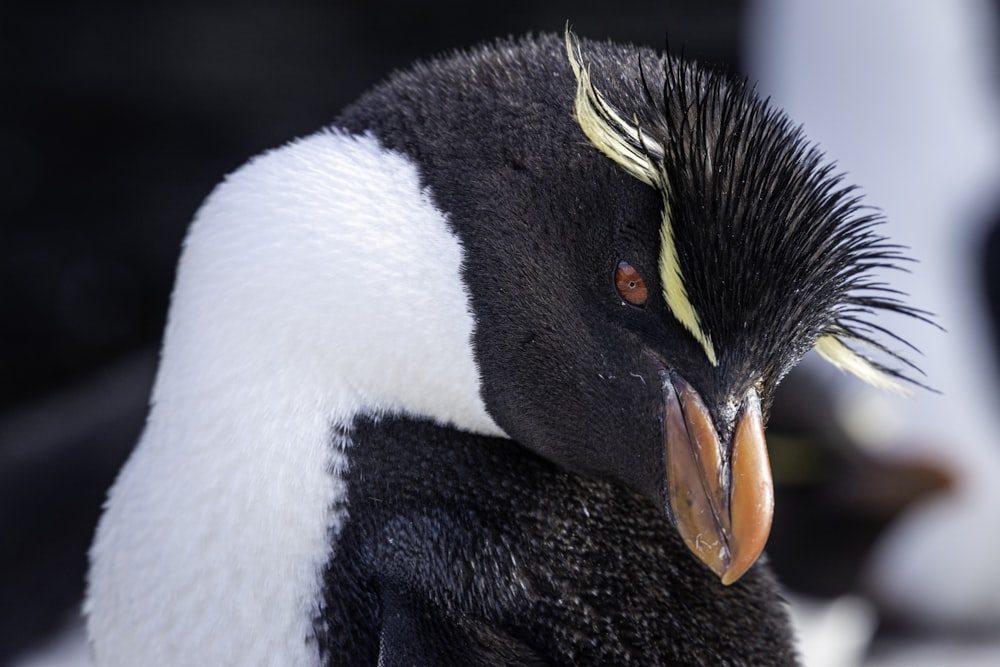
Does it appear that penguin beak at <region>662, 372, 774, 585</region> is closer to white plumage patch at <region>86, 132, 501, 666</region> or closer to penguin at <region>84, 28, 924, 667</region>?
penguin at <region>84, 28, 924, 667</region>

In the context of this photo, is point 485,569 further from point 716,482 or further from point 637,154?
point 637,154

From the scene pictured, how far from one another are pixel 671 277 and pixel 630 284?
41 millimetres

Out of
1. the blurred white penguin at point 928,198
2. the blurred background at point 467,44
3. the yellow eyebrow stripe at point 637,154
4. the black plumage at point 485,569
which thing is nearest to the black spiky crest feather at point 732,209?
the yellow eyebrow stripe at point 637,154

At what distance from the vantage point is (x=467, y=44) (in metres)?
4.91

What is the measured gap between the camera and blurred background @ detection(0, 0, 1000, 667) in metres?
3.12

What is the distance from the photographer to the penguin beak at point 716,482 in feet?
3.75

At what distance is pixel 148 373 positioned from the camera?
3.33m

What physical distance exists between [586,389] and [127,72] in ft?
13.3

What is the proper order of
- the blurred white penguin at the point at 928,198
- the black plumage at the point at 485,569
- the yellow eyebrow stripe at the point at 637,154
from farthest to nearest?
1. the blurred white penguin at the point at 928,198
2. the black plumage at the point at 485,569
3. the yellow eyebrow stripe at the point at 637,154

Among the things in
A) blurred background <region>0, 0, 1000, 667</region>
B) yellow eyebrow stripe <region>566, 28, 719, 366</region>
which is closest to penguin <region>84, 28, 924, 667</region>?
yellow eyebrow stripe <region>566, 28, 719, 366</region>

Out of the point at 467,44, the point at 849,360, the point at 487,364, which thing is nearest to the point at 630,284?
the point at 487,364

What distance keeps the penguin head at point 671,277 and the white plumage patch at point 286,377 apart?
0.20 ft

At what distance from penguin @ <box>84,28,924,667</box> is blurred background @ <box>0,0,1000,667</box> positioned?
3.78 feet

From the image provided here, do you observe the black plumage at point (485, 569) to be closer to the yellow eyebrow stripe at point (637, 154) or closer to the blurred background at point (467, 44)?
the yellow eyebrow stripe at point (637, 154)
